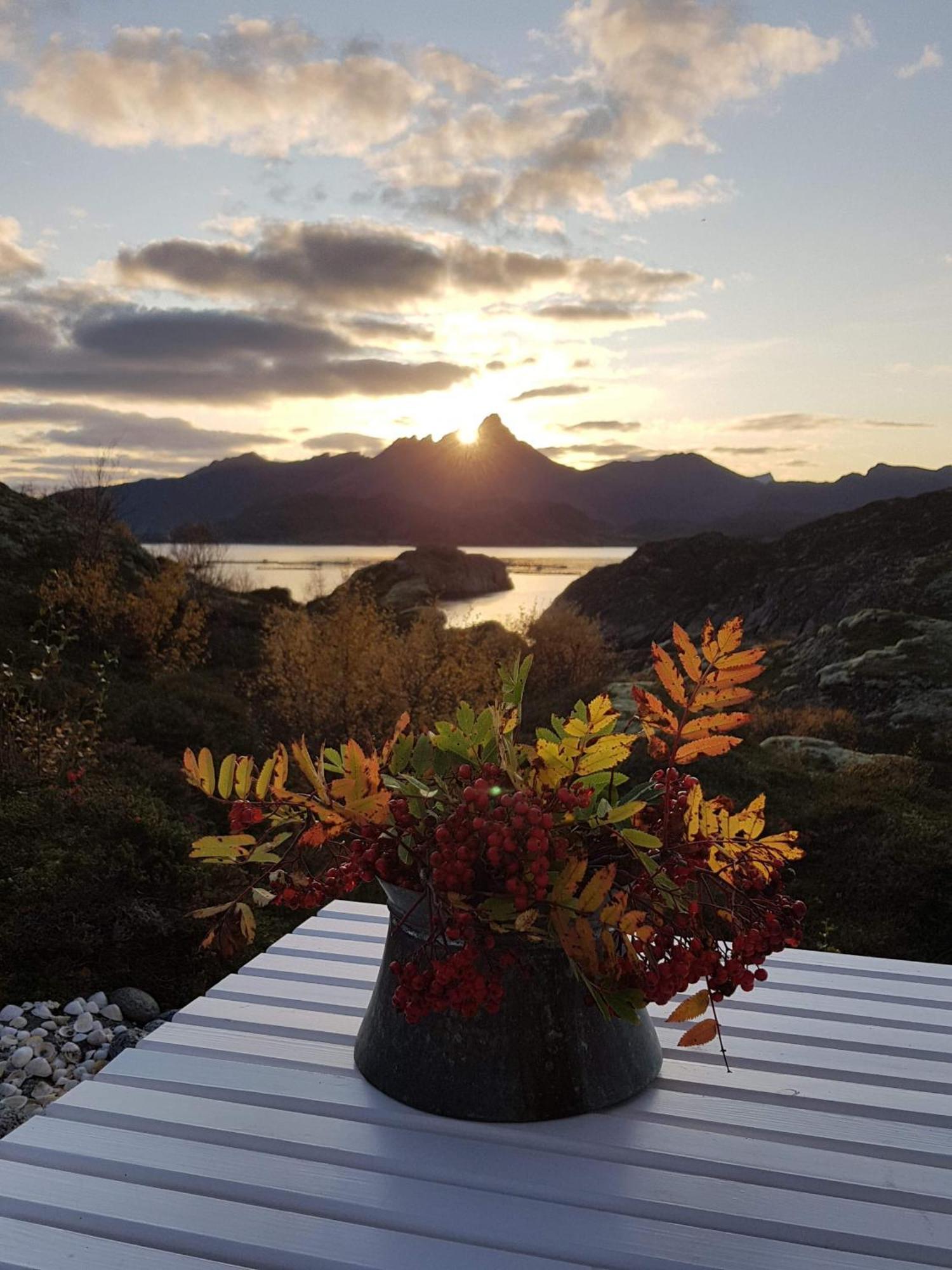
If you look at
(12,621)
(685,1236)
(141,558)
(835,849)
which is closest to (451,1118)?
(685,1236)

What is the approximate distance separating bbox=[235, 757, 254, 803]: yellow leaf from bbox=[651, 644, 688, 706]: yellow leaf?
64 centimetres

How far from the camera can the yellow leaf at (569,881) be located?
1.28m

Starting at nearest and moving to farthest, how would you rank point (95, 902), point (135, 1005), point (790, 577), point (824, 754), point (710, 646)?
1. point (710, 646)
2. point (135, 1005)
3. point (95, 902)
4. point (824, 754)
5. point (790, 577)

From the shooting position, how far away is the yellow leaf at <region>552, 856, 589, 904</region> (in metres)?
1.28

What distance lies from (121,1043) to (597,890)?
243cm

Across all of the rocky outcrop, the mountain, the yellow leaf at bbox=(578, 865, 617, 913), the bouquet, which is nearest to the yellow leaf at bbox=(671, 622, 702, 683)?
the bouquet

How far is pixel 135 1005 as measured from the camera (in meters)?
3.31

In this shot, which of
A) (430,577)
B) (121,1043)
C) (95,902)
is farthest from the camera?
(430,577)

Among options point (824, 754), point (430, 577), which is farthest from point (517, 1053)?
point (430, 577)

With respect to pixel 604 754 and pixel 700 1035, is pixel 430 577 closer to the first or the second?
pixel 604 754

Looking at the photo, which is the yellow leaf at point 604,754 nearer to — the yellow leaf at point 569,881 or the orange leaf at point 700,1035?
the yellow leaf at point 569,881

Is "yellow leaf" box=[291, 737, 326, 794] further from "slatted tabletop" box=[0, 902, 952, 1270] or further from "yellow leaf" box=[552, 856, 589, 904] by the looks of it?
"slatted tabletop" box=[0, 902, 952, 1270]

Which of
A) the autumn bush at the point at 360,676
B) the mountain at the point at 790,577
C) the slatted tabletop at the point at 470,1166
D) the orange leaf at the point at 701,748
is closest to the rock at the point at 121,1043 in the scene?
the slatted tabletop at the point at 470,1166

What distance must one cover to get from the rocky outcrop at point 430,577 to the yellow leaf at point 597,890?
11903 millimetres
